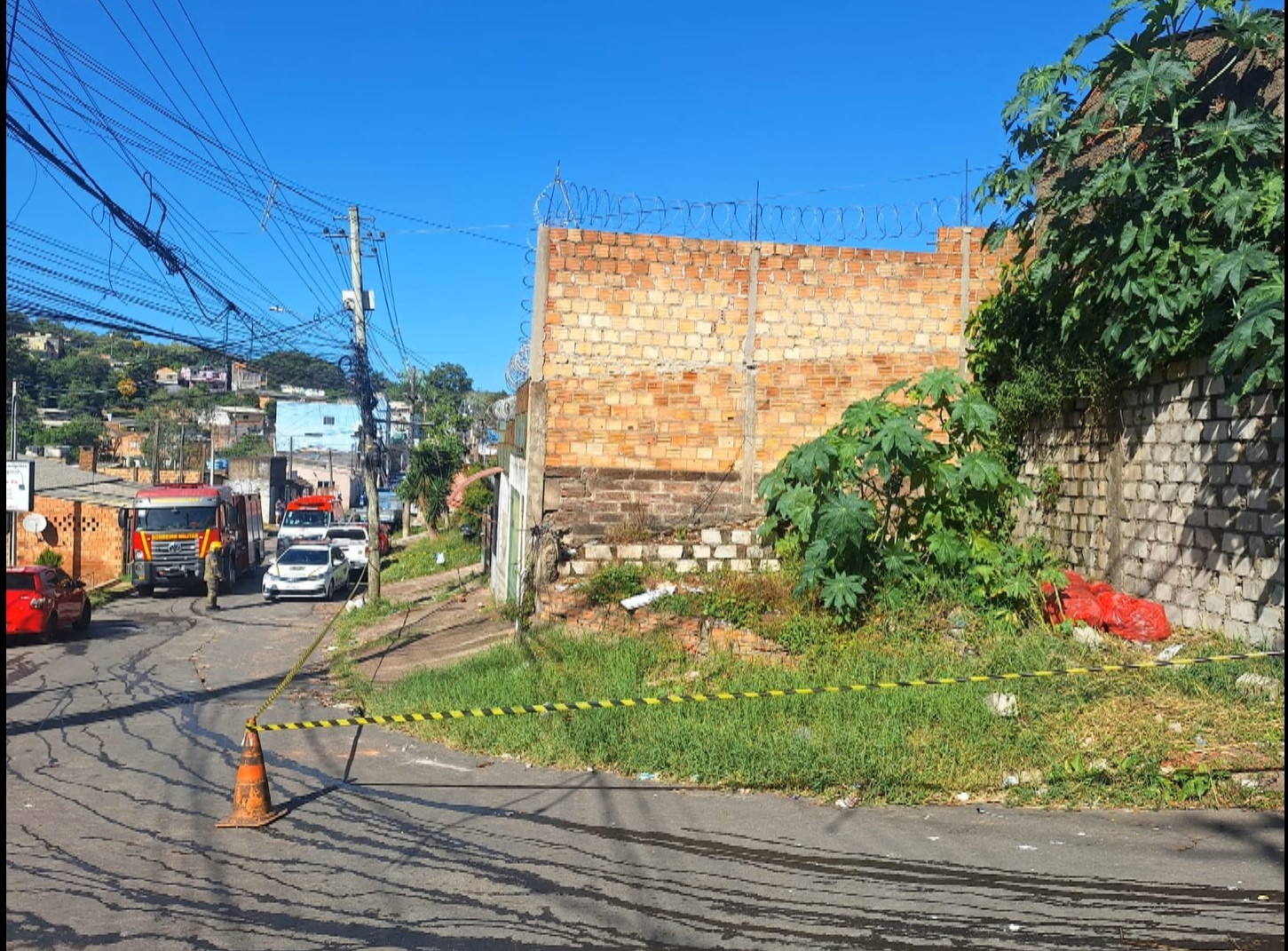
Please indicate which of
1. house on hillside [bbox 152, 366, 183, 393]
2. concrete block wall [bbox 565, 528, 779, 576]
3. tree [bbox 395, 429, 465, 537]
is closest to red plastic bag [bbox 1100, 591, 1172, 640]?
concrete block wall [bbox 565, 528, 779, 576]

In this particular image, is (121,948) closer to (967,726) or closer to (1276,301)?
(967,726)

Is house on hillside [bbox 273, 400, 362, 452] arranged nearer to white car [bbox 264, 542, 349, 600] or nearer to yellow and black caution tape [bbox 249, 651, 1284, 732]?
white car [bbox 264, 542, 349, 600]

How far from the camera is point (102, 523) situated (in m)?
36.4

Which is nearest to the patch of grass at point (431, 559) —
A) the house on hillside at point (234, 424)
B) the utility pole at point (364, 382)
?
the utility pole at point (364, 382)

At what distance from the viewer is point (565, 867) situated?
706cm

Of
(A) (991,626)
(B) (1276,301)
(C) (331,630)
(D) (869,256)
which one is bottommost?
(C) (331,630)

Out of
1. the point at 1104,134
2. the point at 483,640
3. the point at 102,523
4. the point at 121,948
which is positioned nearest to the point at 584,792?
the point at 121,948

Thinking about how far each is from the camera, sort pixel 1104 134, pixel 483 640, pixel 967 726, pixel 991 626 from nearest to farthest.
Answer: pixel 967 726 < pixel 991 626 < pixel 1104 134 < pixel 483 640

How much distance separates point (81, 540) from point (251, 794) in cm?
3223

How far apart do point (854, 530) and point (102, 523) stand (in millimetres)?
32032

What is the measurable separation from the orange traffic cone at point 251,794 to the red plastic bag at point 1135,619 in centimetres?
792

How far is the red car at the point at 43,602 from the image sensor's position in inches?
806

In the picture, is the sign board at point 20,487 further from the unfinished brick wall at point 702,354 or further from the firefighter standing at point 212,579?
the unfinished brick wall at point 702,354

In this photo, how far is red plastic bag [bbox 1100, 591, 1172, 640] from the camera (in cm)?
1056
